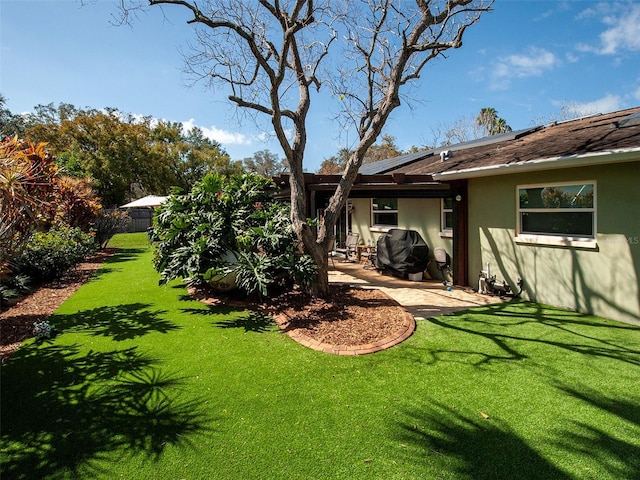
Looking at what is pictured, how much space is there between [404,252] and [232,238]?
522 cm

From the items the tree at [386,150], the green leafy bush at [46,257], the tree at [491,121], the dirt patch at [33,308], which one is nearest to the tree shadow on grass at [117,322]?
the dirt patch at [33,308]

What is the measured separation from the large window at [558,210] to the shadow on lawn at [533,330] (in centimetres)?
167

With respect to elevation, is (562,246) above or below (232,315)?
above

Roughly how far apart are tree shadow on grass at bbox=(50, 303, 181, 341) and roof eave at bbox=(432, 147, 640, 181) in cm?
722

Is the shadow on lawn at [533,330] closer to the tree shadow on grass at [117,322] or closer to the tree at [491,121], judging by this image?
the tree shadow on grass at [117,322]

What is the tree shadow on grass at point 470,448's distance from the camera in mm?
2719

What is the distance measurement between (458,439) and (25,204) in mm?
5825

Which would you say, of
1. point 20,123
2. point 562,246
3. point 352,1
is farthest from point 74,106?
point 562,246

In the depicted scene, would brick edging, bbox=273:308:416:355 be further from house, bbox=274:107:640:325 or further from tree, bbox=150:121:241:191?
tree, bbox=150:121:241:191

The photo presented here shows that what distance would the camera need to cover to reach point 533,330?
5875 millimetres

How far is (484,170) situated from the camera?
25.0 ft

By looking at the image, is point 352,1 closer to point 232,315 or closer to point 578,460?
point 232,315

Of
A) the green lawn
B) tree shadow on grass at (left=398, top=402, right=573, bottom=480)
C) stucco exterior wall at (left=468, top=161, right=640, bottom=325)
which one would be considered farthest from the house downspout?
tree shadow on grass at (left=398, top=402, right=573, bottom=480)

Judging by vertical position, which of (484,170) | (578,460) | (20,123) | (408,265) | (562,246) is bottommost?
(578,460)
